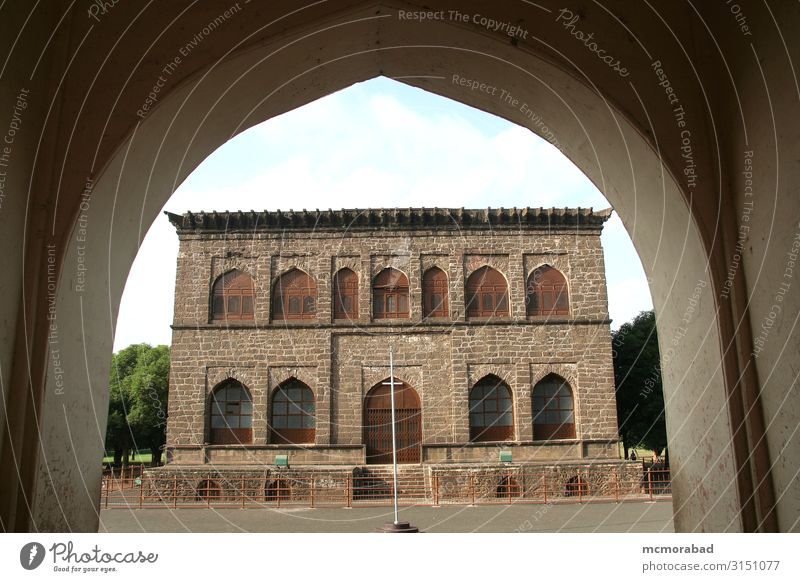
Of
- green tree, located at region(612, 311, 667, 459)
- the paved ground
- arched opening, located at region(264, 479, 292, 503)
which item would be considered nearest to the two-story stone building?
arched opening, located at region(264, 479, 292, 503)

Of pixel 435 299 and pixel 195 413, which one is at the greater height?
pixel 435 299

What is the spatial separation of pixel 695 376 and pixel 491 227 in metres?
18.8

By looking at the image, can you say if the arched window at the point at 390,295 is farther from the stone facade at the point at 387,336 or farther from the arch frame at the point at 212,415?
the arch frame at the point at 212,415

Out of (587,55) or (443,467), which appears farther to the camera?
(443,467)

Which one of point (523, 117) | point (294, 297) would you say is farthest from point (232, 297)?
point (523, 117)

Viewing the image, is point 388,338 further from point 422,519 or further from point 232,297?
point 422,519

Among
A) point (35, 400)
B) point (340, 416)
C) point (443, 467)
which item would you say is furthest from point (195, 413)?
point (35, 400)

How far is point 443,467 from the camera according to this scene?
1881 centimetres

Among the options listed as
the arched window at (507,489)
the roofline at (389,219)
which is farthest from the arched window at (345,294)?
the arched window at (507,489)

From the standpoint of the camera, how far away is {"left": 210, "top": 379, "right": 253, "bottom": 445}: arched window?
2062 centimetres

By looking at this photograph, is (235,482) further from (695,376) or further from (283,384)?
(695,376)

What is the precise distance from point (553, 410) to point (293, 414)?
8.23m

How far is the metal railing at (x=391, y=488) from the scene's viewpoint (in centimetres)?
Answer: 1838

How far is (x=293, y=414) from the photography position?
2086cm
